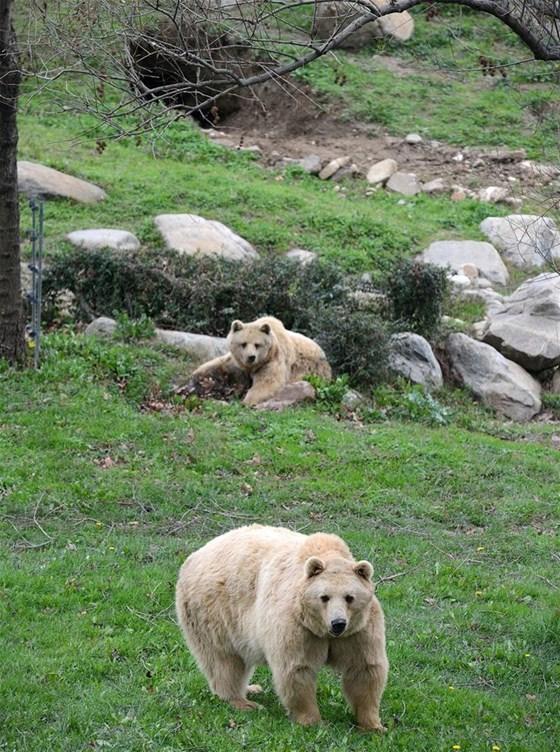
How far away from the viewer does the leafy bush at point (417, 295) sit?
16797 millimetres

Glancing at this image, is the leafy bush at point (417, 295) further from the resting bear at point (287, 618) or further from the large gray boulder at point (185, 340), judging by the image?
the resting bear at point (287, 618)

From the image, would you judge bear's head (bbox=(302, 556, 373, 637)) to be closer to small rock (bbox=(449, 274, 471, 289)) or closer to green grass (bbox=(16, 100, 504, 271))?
green grass (bbox=(16, 100, 504, 271))

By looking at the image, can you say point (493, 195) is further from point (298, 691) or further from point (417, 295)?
point (298, 691)

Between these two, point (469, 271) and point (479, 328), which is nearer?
point (479, 328)

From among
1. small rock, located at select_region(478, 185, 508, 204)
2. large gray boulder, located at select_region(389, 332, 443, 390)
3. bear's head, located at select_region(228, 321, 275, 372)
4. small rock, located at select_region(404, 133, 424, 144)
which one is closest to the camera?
bear's head, located at select_region(228, 321, 275, 372)

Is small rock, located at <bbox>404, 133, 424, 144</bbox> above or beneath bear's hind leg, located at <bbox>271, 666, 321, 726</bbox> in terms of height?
beneath

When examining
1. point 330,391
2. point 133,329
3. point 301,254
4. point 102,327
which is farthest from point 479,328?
point 102,327

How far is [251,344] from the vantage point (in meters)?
14.4

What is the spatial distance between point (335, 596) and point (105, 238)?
13693 millimetres

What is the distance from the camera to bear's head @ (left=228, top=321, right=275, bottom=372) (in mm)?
14352

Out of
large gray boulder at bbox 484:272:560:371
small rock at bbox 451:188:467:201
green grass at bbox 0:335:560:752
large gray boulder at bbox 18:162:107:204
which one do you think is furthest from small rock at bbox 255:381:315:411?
small rock at bbox 451:188:467:201

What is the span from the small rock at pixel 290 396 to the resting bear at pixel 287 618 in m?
7.05

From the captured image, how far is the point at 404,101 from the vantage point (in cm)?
2816

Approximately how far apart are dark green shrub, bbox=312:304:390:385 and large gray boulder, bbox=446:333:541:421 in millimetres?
1667
